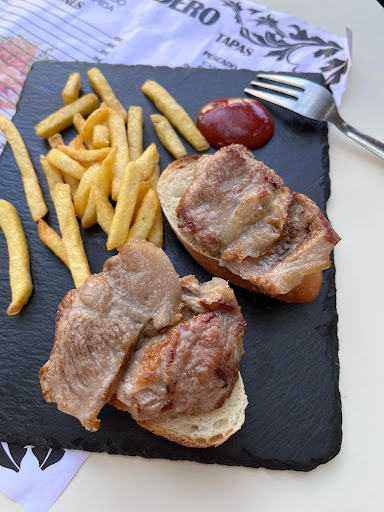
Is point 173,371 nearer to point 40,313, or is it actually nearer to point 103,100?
point 40,313

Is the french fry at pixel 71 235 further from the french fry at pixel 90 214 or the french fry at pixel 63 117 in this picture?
the french fry at pixel 63 117

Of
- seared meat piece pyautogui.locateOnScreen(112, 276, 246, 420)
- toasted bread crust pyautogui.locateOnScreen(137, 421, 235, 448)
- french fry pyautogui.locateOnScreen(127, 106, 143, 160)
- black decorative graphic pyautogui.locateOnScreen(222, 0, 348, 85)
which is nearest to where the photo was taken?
seared meat piece pyautogui.locateOnScreen(112, 276, 246, 420)

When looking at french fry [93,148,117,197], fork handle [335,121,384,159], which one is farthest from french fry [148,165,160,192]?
fork handle [335,121,384,159]

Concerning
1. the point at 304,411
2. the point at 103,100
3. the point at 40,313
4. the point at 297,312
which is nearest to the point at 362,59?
the point at 103,100

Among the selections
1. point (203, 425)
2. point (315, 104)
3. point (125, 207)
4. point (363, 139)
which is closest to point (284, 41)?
point (315, 104)

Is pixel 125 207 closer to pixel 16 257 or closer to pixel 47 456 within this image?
pixel 16 257

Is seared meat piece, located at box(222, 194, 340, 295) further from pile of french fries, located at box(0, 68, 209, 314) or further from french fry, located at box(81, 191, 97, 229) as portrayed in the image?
french fry, located at box(81, 191, 97, 229)

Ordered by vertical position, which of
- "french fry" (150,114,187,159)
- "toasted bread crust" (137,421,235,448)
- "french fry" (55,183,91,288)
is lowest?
"toasted bread crust" (137,421,235,448)
